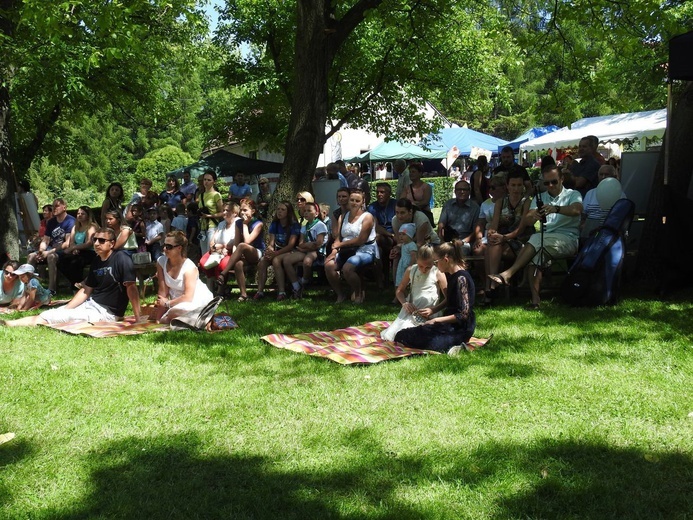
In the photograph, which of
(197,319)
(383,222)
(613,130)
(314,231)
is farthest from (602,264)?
(613,130)

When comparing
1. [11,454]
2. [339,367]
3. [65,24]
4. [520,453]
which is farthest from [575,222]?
[65,24]

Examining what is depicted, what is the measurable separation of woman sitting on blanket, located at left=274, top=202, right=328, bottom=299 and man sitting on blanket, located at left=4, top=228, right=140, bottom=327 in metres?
2.14

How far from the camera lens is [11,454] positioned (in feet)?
15.3

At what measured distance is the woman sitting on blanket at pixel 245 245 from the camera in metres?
10.4

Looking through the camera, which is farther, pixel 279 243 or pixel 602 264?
pixel 279 243

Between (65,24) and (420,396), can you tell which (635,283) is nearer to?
(420,396)

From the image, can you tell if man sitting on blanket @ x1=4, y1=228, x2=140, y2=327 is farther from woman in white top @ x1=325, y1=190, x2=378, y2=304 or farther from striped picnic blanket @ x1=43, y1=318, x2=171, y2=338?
woman in white top @ x1=325, y1=190, x2=378, y2=304

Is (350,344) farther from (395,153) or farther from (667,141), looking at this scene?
(395,153)

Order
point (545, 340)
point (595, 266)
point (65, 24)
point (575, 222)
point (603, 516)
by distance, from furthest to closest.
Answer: point (65, 24) → point (575, 222) → point (595, 266) → point (545, 340) → point (603, 516)

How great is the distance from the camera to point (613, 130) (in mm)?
22141

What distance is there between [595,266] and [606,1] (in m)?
5.18

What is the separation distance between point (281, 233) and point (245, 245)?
511mm

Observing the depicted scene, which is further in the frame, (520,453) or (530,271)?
(530,271)

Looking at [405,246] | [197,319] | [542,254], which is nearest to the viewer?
[197,319]
